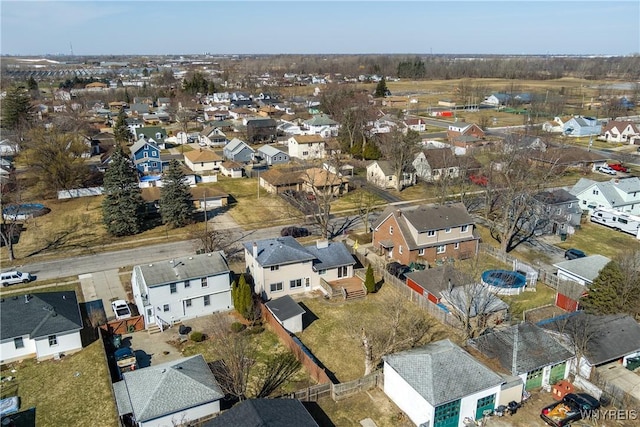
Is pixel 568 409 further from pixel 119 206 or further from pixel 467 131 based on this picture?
pixel 467 131

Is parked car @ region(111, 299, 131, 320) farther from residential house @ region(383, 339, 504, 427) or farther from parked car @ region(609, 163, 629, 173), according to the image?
parked car @ region(609, 163, 629, 173)

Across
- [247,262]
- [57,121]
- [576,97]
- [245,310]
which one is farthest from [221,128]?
[576,97]

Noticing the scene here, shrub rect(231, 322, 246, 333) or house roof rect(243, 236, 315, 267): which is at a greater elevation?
house roof rect(243, 236, 315, 267)

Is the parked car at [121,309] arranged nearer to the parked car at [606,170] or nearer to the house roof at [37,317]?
the house roof at [37,317]

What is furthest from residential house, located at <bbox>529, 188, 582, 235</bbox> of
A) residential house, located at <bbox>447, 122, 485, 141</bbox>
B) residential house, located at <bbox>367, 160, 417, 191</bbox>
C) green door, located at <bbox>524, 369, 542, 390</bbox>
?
residential house, located at <bbox>447, 122, 485, 141</bbox>

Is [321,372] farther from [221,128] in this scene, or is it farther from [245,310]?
[221,128]

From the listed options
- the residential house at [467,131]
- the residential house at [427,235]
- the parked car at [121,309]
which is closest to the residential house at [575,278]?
the residential house at [427,235]

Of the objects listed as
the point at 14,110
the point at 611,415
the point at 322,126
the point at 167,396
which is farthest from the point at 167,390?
the point at 14,110
